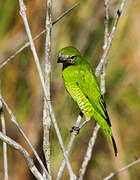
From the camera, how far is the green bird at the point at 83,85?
3053 mm

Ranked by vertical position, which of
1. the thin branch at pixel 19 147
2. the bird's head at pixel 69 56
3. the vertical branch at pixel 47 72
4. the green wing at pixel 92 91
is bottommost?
the thin branch at pixel 19 147

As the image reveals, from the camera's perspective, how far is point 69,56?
3102 mm

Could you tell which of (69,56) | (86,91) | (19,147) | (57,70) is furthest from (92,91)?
(19,147)

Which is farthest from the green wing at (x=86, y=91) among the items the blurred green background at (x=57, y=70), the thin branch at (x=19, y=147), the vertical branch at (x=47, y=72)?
the thin branch at (x=19, y=147)

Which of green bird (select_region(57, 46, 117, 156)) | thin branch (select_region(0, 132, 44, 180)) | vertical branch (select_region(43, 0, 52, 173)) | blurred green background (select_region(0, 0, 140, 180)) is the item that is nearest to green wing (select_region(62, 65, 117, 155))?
green bird (select_region(57, 46, 117, 156))

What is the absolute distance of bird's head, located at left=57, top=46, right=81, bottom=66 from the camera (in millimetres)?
3041

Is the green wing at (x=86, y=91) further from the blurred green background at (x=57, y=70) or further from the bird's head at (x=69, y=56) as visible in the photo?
the blurred green background at (x=57, y=70)

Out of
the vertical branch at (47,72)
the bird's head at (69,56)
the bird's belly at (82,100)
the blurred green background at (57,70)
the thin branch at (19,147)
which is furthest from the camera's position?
the blurred green background at (57,70)

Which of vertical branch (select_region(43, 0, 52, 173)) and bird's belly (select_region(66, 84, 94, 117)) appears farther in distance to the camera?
bird's belly (select_region(66, 84, 94, 117))

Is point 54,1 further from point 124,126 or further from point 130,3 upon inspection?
point 124,126

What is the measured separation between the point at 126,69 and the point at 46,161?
1.99 metres

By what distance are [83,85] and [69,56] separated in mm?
274

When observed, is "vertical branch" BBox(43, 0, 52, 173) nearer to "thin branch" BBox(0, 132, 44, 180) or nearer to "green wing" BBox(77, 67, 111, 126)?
"thin branch" BBox(0, 132, 44, 180)

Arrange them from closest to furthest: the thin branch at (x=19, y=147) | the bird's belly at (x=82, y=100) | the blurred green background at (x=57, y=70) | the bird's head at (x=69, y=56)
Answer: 1. the thin branch at (x=19, y=147)
2. the bird's head at (x=69, y=56)
3. the bird's belly at (x=82, y=100)
4. the blurred green background at (x=57, y=70)
